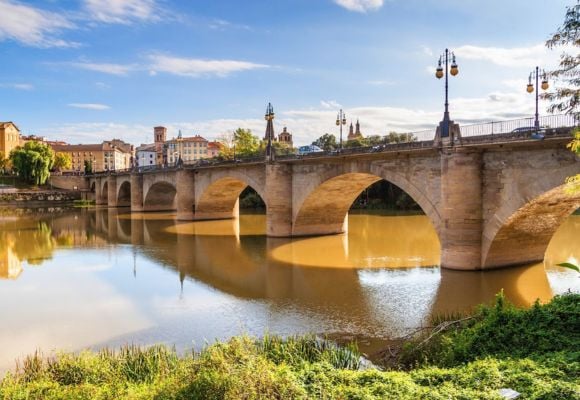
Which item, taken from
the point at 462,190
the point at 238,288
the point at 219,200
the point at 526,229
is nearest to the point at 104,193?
the point at 219,200

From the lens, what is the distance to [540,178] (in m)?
17.6

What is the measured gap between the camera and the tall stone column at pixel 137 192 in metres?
62.1

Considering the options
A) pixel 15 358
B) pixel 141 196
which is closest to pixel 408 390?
pixel 15 358

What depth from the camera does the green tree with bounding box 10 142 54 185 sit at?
88750mm

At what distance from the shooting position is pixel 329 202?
3303 cm

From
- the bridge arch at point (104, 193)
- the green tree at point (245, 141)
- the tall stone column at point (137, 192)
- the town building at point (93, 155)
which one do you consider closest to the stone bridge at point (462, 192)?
the tall stone column at point (137, 192)

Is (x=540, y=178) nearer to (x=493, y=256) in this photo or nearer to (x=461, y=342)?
(x=493, y=256)

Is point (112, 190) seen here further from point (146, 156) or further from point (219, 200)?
point (146, 156)

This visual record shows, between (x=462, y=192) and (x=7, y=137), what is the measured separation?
363 feet

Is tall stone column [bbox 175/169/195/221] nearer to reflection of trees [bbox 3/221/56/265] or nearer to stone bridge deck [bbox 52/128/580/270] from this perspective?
reflection of trees [bbox 3/221/56/265]

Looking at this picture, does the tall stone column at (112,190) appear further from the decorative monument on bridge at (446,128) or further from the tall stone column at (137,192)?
the decorative monument on bridge at (446,128)

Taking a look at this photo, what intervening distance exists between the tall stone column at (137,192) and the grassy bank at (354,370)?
52427 mm

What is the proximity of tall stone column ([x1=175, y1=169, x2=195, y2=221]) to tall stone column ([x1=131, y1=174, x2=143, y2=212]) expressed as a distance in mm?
15407

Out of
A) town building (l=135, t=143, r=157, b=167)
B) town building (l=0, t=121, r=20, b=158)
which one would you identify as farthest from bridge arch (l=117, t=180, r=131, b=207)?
town building (l=135, t=143, r=157, b=167)
